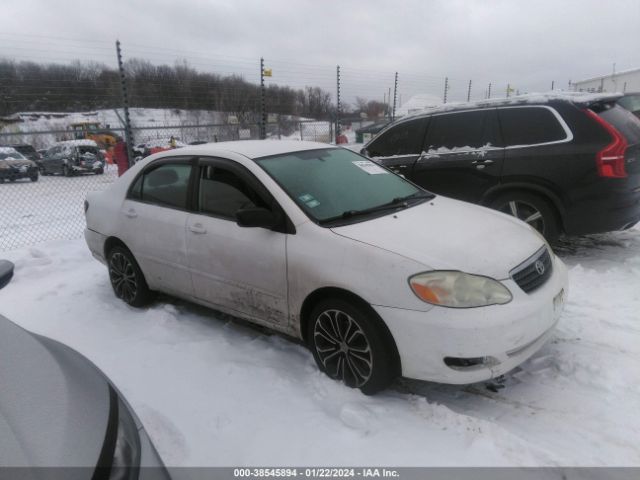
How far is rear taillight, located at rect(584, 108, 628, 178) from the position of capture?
4.32 m

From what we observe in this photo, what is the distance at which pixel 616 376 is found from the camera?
2795mm

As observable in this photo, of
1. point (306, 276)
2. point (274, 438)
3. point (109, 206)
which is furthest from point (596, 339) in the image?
point (109, 206)

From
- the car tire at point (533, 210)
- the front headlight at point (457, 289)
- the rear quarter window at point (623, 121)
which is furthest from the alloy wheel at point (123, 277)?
the rear quarter window at point (623, 121)

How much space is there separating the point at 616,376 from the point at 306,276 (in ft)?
6.86

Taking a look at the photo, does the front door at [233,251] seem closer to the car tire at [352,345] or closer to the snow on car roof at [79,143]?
the car tire at [352,345]

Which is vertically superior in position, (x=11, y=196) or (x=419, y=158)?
(x=419, y=158)

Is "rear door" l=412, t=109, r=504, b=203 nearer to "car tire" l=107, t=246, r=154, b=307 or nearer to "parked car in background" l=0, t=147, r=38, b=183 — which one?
"car tire" l=107, t=246, r=154, b=307

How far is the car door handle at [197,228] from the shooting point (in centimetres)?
339

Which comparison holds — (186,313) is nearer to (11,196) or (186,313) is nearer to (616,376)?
(616,376)

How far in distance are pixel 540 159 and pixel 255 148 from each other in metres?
3.15

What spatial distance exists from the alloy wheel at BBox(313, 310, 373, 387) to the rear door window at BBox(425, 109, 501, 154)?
136 inches

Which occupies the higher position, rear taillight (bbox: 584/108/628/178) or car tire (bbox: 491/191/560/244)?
rear taillight (bbox: 584/108/628/178)

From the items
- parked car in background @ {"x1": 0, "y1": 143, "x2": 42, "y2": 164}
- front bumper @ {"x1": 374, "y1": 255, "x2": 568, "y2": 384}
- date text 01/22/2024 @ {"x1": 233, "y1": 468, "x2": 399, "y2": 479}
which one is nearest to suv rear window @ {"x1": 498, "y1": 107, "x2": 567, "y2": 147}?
front bumper @ {"x1": 374, "y1": 255, "x2": 568, "y2": 384}

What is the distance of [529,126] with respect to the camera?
4.90 metres
